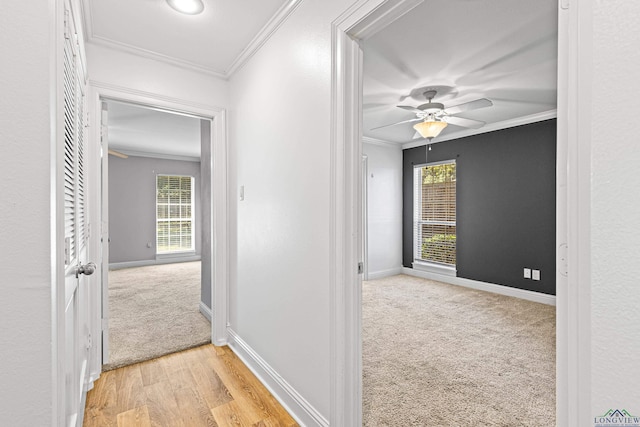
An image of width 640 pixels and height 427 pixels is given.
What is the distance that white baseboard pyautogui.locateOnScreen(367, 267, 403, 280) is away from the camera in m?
5.52

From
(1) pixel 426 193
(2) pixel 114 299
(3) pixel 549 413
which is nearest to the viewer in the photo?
(3) pixel 549 413

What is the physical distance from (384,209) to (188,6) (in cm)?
444

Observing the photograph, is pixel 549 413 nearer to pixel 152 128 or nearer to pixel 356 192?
pixel 356 192

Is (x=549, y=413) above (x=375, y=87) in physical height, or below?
below

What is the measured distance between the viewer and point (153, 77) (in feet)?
8.34

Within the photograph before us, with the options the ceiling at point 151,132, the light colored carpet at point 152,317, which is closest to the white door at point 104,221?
the light colored carpet at point 152,317

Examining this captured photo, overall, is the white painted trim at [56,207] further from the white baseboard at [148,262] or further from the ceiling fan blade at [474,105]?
the white baseboard at [148,262]

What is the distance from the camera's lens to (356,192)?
5.01 ft

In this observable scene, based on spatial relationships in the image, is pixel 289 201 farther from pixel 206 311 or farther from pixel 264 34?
pixel 206 311

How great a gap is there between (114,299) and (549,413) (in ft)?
15.9

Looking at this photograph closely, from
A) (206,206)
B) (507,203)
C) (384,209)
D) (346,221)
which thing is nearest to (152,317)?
(206,206)

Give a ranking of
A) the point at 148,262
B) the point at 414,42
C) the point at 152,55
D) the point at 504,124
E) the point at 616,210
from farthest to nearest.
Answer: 1. the point at 148,262
2. the point at 504,124
3. the point at 152,55
4. the point at 414,42
5. the point at 616,210

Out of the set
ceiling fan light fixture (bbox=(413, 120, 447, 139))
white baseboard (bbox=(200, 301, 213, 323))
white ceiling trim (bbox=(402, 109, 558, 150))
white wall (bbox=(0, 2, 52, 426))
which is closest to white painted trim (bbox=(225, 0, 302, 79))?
white wall (bbox=(0, 2, 52, 426))

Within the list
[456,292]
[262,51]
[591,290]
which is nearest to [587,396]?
[591,290]
